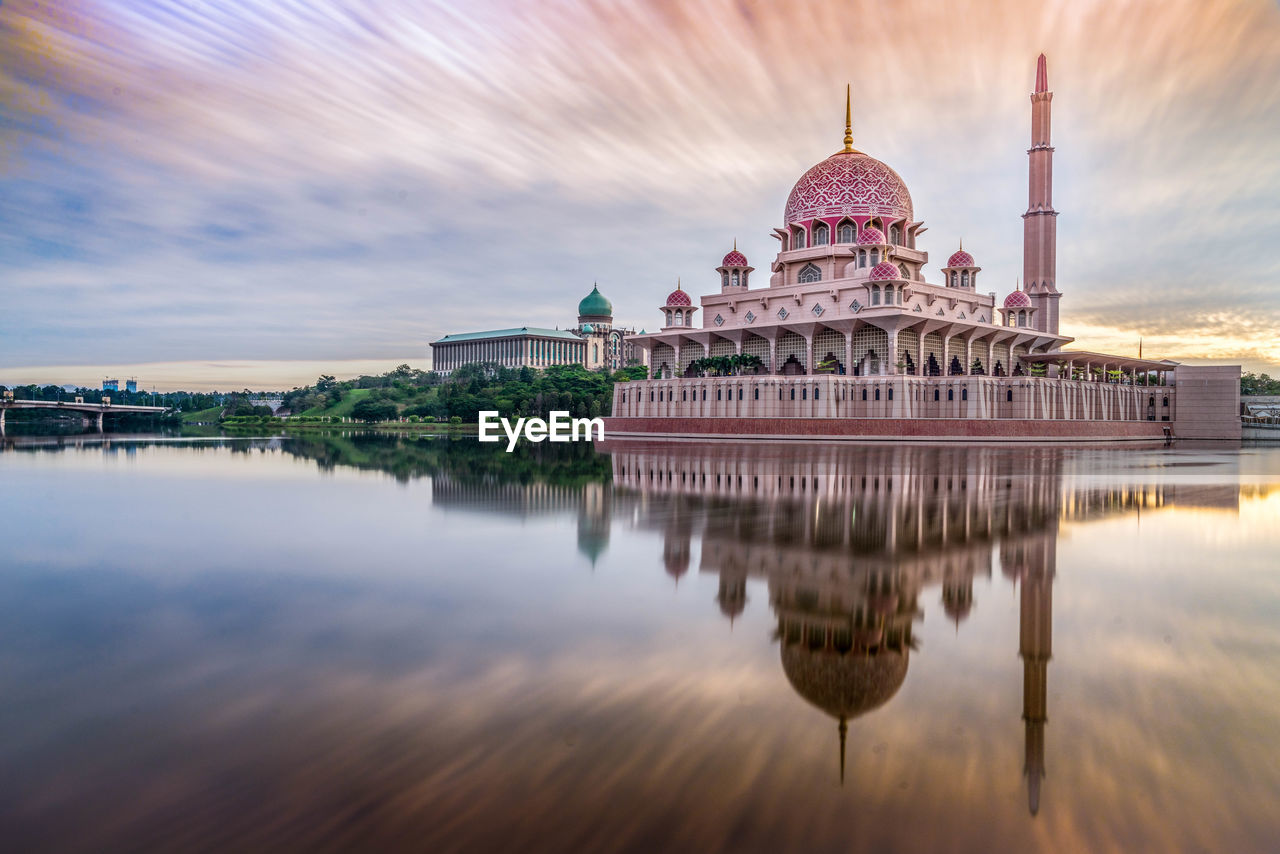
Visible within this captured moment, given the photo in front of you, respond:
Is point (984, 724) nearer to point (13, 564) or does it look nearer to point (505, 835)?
point (505, 835)

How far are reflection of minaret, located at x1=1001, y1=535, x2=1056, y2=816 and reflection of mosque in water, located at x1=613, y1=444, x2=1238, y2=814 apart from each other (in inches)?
0.5

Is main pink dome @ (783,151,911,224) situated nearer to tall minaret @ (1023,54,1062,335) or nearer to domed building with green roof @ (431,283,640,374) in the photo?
tall minaret @ (1023,54,1062,335)

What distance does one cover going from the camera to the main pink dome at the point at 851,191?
49.3 metres

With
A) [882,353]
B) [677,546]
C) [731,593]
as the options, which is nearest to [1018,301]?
[882,353]

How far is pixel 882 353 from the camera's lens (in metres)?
45.0

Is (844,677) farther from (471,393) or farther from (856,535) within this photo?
(471,393)

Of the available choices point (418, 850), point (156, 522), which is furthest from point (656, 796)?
point (156, 522)

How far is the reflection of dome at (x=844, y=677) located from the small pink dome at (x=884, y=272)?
39.9m

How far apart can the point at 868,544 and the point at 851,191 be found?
145ft

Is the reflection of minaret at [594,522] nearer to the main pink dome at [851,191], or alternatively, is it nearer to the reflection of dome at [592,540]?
the reflection of dome at [592,540]

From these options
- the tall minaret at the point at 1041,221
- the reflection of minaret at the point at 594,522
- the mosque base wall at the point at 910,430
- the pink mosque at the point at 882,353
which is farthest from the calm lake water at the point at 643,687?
the tall minaret at the point at 1041,221

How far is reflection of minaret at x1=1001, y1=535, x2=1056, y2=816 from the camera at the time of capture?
3.98 meters

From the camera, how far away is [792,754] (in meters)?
3.95

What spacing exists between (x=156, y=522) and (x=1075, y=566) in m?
13.0
